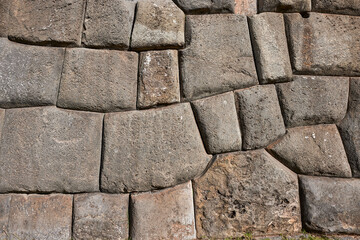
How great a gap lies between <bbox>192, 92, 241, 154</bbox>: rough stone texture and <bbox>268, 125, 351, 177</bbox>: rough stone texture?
1.01 ft

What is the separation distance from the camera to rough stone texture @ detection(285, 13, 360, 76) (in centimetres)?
231

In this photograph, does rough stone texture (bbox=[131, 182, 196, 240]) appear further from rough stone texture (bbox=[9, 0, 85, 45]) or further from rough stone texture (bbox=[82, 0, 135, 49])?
rough stone texture (bbox=[9, 0, 85, 45])

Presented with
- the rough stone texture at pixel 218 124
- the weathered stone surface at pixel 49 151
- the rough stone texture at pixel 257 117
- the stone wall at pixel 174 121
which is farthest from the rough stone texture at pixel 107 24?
the rough stone texture at pixel 257 117

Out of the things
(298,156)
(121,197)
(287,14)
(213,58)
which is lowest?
(121,197)

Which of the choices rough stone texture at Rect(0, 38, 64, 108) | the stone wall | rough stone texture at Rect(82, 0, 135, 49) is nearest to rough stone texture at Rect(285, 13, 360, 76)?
the stone wall

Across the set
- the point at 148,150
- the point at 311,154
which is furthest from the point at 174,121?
the point at 311,154

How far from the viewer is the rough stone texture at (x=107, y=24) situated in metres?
2.18

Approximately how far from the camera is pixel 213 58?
2232 millimetres

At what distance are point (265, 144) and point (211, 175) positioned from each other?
0.46 metres

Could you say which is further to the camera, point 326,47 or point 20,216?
point 326,47

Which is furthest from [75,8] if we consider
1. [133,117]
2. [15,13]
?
[133,117]

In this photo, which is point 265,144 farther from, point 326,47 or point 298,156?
point 326,47

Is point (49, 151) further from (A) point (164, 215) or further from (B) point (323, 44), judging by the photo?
(B) point (323, 44)

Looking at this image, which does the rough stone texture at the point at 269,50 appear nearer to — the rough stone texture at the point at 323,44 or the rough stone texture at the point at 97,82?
the rough stone texture at the point at 323,44
